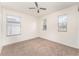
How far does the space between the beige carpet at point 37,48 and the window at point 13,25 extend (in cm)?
34

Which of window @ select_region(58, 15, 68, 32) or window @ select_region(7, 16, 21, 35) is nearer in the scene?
window @ select_region(7, 16, 21, 35)

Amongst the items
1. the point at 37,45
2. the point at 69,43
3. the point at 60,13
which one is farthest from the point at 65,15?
the point at 37,45

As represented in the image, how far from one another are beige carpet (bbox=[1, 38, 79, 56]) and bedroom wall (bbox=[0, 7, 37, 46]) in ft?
0.42

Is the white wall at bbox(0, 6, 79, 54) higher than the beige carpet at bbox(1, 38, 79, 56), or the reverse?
the white wall at bbox(0, 6, 79, 54)

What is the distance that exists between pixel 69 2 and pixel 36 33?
3.35 ft

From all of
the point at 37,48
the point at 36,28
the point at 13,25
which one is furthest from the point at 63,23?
the point at 13,25

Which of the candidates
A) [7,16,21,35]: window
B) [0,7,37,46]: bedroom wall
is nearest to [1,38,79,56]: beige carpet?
[0,7,37,46]: bedroom wall

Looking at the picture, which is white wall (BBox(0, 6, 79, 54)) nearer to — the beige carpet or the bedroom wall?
the bedroom wall

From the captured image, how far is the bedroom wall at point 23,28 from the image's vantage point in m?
2.07

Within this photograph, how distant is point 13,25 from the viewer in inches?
78.1

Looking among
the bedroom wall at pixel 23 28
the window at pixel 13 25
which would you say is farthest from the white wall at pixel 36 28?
the window at pixel 13 25

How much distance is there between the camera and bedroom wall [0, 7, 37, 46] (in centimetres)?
207

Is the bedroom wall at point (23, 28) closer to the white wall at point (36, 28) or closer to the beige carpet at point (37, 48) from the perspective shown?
the white wall at point (36, 28)

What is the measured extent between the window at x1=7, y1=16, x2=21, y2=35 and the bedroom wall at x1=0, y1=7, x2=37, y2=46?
10 centimetres
